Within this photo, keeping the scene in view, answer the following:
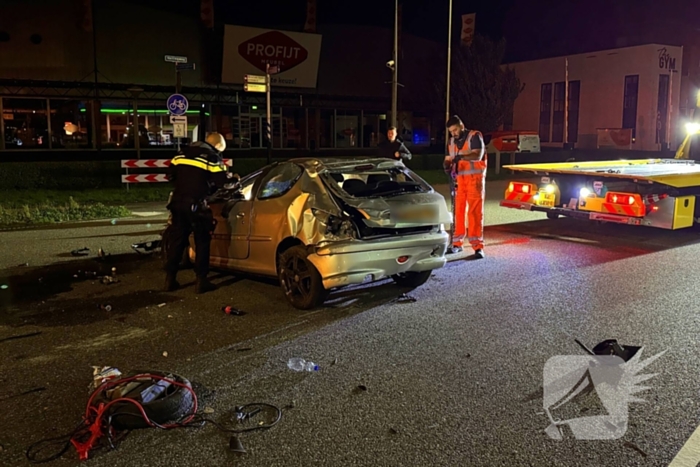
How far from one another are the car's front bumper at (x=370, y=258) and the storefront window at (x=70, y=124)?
27.5 m

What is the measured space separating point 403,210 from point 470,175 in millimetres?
2866

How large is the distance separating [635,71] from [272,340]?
43.9 m

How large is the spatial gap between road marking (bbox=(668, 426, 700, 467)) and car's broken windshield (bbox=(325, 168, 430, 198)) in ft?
12.9

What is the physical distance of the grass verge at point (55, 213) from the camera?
13.3 metres

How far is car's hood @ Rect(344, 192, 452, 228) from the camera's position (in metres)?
6.53

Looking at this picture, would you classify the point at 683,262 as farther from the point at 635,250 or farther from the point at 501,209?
the point at 501,209

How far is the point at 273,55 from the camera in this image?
32.2 meters

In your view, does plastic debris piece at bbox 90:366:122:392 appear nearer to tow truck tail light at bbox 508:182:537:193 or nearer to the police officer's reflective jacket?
the police officer's reflective jacket

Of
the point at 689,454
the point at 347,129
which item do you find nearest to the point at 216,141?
the point at 689,454

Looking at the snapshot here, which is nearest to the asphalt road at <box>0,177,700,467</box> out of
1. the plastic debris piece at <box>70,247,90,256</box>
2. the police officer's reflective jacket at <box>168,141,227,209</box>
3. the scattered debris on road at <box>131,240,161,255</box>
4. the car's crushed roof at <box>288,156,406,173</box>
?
the plastic debris piece at <box>70,247,90,256</box>

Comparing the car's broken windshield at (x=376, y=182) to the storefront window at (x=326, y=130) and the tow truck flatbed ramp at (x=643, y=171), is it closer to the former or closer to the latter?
the tow truck flatbed ramp at (x=643, y=171)

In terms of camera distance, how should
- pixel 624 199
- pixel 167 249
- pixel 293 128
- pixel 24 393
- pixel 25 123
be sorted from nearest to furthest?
pixel 24 393 → pixel 167 249 → pixel 624 199 → pixel 25 123 → pixel 293 128

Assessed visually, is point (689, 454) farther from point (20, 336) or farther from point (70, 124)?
point (70, 124)

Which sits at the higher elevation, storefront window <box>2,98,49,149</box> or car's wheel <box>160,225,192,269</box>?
storefront window <box>2,98,49,149</box>
